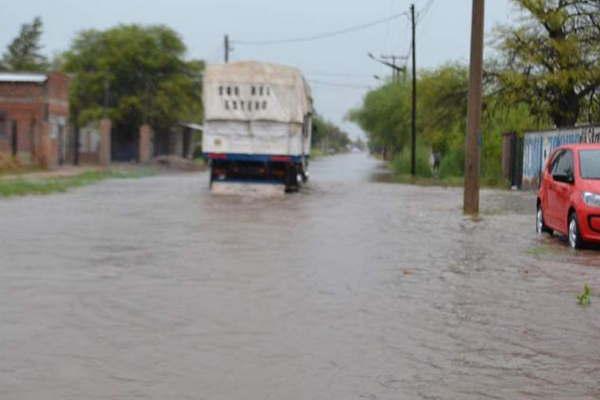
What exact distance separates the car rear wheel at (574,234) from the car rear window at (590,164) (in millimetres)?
659

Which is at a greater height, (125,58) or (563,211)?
(125,58)

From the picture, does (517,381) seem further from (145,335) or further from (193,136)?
(193,136)

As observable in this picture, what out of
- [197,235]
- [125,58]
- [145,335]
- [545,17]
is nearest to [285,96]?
[197,235]

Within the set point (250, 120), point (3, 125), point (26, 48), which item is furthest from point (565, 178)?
point (26, 48)

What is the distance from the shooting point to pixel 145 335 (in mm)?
7887

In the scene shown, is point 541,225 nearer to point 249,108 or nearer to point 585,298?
point 585,298

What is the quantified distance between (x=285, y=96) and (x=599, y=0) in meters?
17.0

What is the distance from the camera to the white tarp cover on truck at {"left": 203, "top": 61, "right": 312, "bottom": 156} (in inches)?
1068

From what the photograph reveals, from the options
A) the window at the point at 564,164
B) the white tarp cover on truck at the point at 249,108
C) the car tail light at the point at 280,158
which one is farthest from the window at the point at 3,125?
the window at the point at 564,164

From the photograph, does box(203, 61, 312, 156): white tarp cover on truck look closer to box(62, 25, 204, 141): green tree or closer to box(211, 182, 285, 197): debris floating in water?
box(211, 182, 285, 197): debris floating in water

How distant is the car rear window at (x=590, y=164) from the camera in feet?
48.1

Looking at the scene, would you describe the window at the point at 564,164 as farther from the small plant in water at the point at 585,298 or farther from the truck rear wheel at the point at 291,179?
the truck rear wheel at the point at 291,179

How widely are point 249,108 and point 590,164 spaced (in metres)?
13.9

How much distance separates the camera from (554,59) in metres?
38.9
